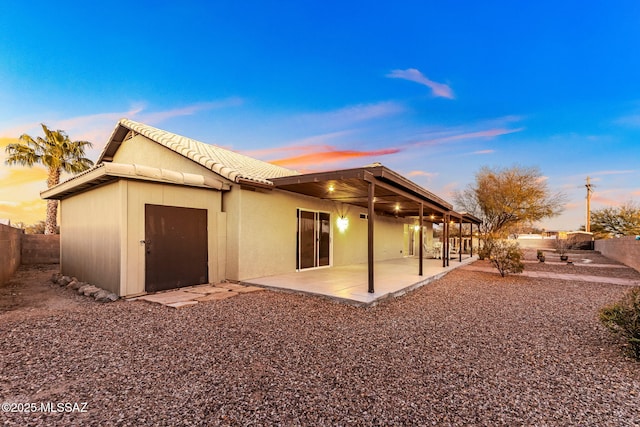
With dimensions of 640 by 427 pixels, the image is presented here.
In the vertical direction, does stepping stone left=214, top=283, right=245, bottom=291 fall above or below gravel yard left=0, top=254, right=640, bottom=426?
below

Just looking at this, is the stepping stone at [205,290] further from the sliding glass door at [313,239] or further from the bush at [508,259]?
the bush at [508,259]

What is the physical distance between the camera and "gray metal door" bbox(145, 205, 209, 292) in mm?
5875

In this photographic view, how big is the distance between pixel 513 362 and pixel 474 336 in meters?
0.83

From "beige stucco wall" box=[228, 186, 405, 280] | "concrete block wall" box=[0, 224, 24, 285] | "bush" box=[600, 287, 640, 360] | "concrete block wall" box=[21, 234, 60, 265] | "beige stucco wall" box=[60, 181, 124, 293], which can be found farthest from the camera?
"concrete block wall" box=[21, 234, 60, 265]

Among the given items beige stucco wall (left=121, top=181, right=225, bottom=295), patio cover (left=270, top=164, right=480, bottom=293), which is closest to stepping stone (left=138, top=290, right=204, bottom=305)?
beige stucco wall (left=121, top=181, right=225, bottom=295)

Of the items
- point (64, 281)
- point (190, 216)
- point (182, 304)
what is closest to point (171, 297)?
point (182, 304)

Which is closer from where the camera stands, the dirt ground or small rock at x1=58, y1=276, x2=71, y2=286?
the dirt ground

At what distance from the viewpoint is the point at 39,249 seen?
40.2ft

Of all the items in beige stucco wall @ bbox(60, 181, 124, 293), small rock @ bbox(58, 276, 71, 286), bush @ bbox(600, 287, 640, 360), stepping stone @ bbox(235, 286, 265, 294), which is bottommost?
small rock @ bbox(58, 276, 71, 286)

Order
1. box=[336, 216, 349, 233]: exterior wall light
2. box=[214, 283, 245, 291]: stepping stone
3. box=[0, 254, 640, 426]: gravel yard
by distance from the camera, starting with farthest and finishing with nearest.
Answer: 1. box=[336, 216, 349, 233]: exterior wall light
2. box=[214, 283, 245, 291]: stepping stone
3. box=[0, 254, 640, 426]: gravel yard

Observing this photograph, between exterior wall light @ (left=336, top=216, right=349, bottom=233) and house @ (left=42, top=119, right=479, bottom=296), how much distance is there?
18.9 inches

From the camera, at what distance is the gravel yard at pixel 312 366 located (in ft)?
6.98

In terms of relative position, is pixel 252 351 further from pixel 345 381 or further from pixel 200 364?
pixel 345 381

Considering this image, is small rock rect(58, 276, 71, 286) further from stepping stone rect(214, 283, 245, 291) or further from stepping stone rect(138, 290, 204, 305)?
stepping stone rect(214, 283, 245, 291)
